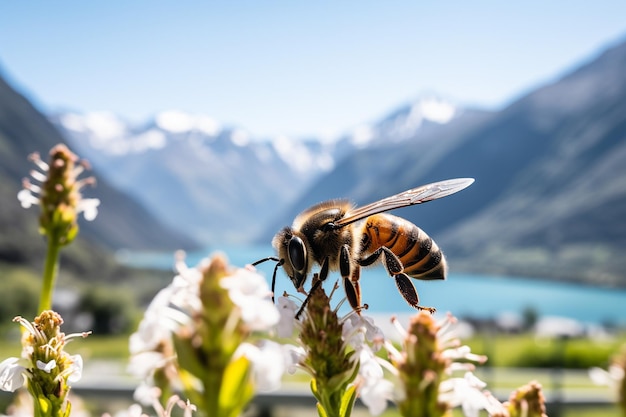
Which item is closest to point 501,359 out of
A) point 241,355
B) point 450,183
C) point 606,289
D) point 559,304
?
point 450,183

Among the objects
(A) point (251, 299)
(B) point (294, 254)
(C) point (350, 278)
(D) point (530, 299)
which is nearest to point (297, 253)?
(B) point (294, 254)

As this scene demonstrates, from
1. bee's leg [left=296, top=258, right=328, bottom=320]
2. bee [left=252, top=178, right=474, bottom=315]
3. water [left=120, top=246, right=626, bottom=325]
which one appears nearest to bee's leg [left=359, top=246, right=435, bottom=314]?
bee [left=252, top=178, right=474, bottom=315]

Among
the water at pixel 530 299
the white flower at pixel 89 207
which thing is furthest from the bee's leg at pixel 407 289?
the water at pixel 530 299

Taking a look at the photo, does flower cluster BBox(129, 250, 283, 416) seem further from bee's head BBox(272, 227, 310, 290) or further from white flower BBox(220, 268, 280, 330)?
bee's head BBox(272, 227, 310, 290)

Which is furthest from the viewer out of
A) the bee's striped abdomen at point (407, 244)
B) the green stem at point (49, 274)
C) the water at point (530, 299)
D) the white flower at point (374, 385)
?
the water at point (530, 299)

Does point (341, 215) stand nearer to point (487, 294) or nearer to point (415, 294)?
point (415, 294)

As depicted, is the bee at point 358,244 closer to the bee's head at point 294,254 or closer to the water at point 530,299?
the bee's head at point 294,254
